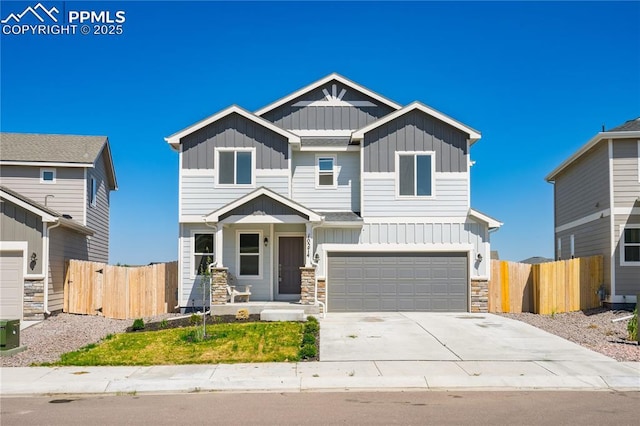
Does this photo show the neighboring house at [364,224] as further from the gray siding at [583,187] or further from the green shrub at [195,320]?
the gray siding at [583,187]

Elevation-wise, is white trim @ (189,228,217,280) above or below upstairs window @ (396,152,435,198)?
below

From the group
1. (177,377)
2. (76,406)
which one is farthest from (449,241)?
(76,406)

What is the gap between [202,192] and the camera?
75.0 feet

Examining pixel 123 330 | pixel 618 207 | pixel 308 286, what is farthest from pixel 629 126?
pixel 123 330

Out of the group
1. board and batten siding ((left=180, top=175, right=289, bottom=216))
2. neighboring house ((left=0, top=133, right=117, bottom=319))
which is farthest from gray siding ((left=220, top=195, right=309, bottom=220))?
neighboring house ((left=0, top=133, right=117, bottom=319))

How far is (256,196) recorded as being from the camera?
69.6 ft

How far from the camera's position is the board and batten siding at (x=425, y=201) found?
22719 mm

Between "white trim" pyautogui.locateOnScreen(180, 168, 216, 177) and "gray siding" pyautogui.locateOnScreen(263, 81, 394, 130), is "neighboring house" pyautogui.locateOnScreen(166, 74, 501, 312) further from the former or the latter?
"gray siding" pyautogui.locateOnScreen(263, 81, 394, 130)

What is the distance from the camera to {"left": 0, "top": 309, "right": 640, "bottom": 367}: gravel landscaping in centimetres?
1437

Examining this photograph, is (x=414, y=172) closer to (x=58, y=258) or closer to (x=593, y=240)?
(x=593, y=240)

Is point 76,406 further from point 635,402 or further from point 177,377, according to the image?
point 635,402

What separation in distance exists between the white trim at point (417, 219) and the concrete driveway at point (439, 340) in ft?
11.5

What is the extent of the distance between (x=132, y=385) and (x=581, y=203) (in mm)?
20625

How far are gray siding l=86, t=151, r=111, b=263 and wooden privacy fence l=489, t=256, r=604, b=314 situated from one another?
674 inches
